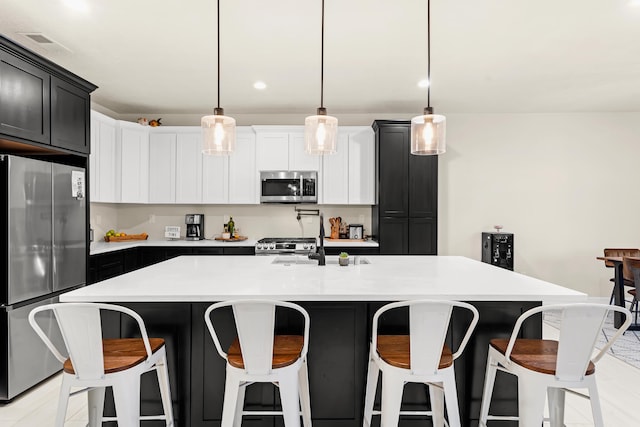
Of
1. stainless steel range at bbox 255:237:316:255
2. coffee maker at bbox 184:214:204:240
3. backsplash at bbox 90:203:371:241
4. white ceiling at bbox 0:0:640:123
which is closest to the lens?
white ceiling at bbox 0:0:640:123

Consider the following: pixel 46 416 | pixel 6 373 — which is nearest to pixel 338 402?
pixel 46 416

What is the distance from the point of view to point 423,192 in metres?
4.57

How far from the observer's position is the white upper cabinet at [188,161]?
4.82m

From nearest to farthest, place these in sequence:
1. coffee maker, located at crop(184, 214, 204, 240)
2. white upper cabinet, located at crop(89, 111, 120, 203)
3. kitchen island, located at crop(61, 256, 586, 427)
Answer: kitchen island, located at crop(61, 256, 586, 427) → white upper cabinet, located at crop(89, 111, 120, 203) → coffee maker, located at crop(184, 214, 204, 240)

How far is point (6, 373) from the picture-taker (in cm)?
252

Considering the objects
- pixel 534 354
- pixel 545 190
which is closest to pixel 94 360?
pixel 534 354

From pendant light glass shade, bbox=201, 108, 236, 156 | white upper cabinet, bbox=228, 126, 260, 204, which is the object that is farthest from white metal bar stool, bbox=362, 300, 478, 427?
A: white upper cabinet, bbox=228, 126, 260, 204

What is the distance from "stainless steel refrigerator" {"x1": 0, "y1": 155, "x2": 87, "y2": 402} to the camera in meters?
2.50

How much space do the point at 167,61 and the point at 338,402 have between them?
3134 mm

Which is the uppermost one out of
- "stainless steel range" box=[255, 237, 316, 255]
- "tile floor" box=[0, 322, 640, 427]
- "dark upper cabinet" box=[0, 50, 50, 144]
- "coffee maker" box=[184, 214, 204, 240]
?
"dark upper cabinet" box=[0, 50, 50, 144]

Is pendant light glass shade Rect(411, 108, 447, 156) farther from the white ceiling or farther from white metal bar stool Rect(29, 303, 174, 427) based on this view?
white metal bar stool Rect(29, 303, 174, 427)

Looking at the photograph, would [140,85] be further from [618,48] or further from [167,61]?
[618,48]

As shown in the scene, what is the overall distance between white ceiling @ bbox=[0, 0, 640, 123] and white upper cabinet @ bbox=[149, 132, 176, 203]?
18.0 inches

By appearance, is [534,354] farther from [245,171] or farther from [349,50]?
[245,171]
